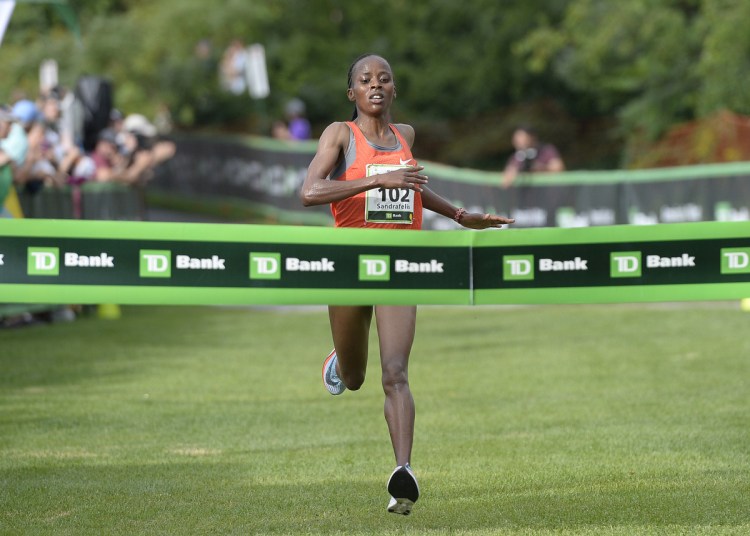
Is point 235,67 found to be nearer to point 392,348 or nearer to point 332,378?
point 332,378

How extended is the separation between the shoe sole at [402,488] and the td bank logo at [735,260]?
175 cm

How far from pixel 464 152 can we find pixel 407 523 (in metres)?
36.2

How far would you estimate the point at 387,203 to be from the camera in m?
7.33

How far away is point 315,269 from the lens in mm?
6781

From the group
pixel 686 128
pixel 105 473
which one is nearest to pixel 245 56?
pixel 686 128

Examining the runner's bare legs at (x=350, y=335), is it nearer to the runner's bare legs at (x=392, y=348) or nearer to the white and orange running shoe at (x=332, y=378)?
the runner's bare legs at (x=392, y=348)

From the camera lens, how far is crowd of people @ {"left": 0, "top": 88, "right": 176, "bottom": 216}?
16.5 metres

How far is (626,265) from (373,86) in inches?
60.8

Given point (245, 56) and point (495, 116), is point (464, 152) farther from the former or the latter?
point (245, 56)

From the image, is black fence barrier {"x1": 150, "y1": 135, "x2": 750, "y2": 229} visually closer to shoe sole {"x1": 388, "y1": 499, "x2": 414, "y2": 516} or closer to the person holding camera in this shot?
the person holding camera

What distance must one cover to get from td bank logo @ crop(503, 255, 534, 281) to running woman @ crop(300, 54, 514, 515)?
1.64 ft

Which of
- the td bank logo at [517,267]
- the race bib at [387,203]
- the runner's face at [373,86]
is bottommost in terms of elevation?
the td bank logo at [517,267]

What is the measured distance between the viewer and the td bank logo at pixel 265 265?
265 inches

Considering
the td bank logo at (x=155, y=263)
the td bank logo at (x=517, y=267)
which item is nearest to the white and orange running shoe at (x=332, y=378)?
the td bank logo at (x=517, y=267)
